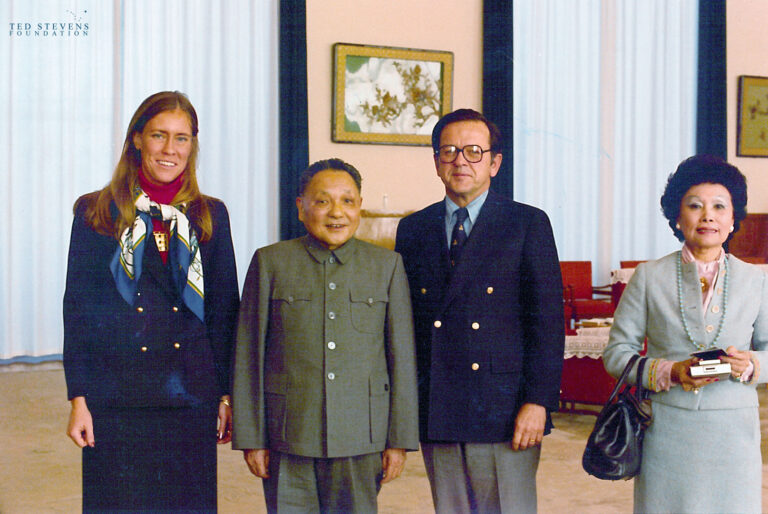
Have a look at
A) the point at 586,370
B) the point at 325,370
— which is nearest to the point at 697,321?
the point at 325,370

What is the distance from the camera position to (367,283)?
2.29 meters

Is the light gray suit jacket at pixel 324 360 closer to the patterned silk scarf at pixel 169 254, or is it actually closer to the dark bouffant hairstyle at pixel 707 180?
the patterned silk scarf at pixel 169 254

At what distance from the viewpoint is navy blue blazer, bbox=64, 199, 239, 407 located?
2240mm

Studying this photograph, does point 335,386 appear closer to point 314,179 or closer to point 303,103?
point 314,179

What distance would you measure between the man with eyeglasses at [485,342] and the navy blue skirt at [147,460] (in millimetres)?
648

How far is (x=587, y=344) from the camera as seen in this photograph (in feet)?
18.0

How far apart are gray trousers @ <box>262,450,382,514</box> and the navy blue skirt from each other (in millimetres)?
220

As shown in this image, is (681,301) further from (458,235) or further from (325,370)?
(325,370)

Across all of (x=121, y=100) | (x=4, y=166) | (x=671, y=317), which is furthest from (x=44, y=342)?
(x=671, y=317)

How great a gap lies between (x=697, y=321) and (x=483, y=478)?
733 millimetres

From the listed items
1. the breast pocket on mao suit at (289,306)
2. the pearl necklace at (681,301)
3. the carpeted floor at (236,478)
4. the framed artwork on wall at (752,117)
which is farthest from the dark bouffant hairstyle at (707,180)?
the framed artwork on wall at (752,117)

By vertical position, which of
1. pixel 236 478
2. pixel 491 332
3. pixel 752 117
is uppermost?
pixel 752 117

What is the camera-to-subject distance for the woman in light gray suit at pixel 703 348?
2.17m

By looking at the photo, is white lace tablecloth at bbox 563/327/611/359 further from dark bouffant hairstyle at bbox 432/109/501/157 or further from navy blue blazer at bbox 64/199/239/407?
navy blue blazer at bbox 64/199/239/407
